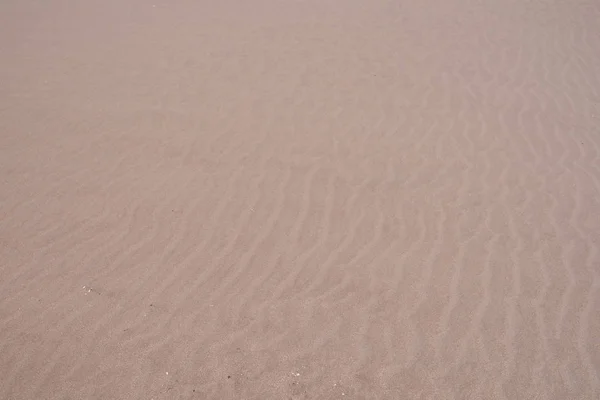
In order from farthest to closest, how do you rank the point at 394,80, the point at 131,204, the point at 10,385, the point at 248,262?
the point at 394,80
the point at 131,204
the point at 248,262
the point at 10,385

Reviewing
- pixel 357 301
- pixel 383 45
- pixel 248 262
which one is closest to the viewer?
pixel 357 301

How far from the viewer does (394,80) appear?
23.8 ft

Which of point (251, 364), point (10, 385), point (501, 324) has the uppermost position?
point (501, 324)

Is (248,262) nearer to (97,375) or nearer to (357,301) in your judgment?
(357,301)

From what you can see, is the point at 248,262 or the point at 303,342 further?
the point at 248,262

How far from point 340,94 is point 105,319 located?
4331 mm

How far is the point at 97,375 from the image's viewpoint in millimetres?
3211

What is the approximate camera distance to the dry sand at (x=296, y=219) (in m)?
3.34

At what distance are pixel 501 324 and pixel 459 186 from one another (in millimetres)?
1741

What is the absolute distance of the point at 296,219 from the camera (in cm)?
456

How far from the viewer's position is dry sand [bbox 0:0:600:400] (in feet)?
11.0

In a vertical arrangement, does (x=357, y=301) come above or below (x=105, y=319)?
above

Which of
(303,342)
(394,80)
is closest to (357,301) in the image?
(303,342)

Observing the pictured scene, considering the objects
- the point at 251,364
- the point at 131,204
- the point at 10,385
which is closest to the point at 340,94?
the point at 131,204
